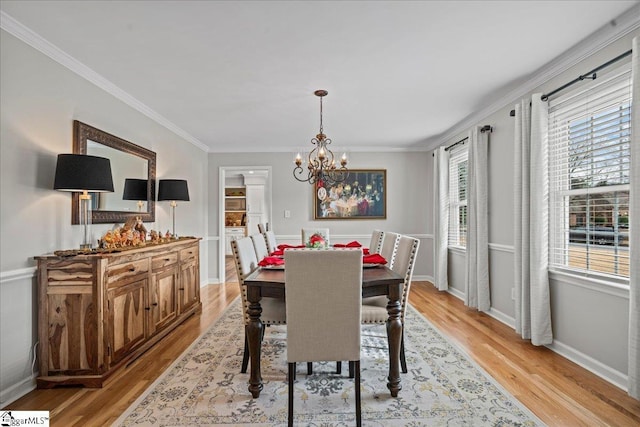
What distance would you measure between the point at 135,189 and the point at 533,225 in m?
3.97

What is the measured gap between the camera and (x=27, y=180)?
2.34 metres

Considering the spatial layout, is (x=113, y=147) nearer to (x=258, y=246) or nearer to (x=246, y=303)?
(x=258, y=246)

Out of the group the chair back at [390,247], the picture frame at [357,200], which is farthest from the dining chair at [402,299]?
the picture frame at [357,200]

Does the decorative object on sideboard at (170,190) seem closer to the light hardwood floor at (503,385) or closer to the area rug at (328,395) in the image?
the light hardwood floor at (503,385)

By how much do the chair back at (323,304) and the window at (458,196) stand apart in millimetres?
3354

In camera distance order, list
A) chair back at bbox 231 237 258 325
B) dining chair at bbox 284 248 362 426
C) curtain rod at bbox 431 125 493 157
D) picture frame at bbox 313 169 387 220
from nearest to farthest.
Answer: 1. dining chair at bbox 284 248 362 426
2. chair back at bbox 231 237 258 325
3. curtain rod at bbox 431 125 493 157
4. picture frame at bbox 313 169 387 220

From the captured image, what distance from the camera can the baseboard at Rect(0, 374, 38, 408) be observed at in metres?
2.11

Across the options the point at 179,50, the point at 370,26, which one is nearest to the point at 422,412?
the point at 370,26

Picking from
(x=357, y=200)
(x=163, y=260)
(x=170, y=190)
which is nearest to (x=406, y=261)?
(x=163, y=260)

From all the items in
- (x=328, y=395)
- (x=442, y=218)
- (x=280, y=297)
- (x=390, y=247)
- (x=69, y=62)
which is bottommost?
(x=328, y=395)

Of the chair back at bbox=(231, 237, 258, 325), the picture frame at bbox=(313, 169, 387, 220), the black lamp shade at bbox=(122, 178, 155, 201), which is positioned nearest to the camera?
the chair back at bbox=(231, 237, 258, 325)

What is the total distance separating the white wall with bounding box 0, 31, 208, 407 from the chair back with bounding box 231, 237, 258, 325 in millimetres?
1353

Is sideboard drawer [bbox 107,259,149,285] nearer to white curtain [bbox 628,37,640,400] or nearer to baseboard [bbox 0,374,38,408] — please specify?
baseboard [bbox 0,374,38,408]

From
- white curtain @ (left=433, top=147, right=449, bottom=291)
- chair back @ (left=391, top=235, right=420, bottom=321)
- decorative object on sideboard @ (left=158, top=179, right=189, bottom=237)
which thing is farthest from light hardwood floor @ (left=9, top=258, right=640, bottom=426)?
white curtain @ (left=433, top=147, right=449, bottom=291)
